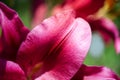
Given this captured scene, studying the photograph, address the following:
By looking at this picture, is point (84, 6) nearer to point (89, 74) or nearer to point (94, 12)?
point (94, 12)

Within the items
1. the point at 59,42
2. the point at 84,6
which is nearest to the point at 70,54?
the point at 59,42

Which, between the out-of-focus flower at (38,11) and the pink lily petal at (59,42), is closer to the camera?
the pink lily petal at (59,42)

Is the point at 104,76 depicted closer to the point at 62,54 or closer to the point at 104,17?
the point at 62,54

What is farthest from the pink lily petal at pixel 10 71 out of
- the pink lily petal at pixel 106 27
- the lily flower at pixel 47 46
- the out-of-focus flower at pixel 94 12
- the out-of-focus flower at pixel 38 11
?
the out-of-focus flower at pixel 38 11

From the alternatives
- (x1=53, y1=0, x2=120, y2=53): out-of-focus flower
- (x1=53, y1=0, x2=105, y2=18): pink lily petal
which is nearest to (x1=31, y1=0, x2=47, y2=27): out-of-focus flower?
(x1=53, y1=0, x2=120, y2=53): out-of-focus flower

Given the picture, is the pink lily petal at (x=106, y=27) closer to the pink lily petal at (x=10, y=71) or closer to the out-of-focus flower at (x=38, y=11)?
the out-of-focus flower at (x=38, y=11)

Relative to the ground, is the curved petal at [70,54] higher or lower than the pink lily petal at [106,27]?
lower

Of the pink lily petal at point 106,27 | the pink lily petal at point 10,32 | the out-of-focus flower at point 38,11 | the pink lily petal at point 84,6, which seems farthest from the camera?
the out-of-focus flower at point 38,11
